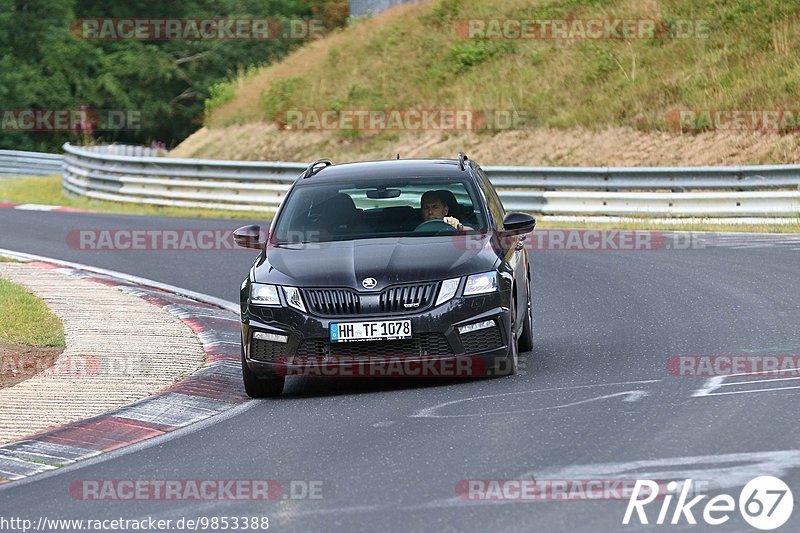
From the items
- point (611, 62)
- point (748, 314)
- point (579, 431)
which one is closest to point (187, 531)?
point (579, 431)

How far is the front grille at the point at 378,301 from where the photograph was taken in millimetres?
9633

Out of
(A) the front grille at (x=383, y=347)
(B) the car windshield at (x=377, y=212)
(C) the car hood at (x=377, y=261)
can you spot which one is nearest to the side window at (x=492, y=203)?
(B) the car windshield at (x=377, y=212)

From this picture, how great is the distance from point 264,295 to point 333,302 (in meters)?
0.54

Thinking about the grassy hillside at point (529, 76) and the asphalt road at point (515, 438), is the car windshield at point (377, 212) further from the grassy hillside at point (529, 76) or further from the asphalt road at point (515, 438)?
the grassy hillside at point (529, 76)

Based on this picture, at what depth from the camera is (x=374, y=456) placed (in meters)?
7.71

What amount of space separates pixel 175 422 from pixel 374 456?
2.05 m

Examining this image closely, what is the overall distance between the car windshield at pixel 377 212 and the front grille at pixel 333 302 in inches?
39.2

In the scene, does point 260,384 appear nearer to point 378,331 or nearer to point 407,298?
point 378,331

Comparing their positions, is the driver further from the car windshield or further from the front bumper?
the front bumper

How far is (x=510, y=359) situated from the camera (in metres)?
10.1

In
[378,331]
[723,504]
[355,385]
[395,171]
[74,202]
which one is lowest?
[74,202]

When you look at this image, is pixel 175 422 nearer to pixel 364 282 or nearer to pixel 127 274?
pixel 364 282

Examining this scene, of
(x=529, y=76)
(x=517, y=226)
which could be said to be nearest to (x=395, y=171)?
(x=517, y=226)

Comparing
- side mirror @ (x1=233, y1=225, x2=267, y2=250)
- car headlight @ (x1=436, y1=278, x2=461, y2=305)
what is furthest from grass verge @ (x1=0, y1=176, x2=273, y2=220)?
car headlight @ (x1=436, y1=278, x2=461, y2=305)
